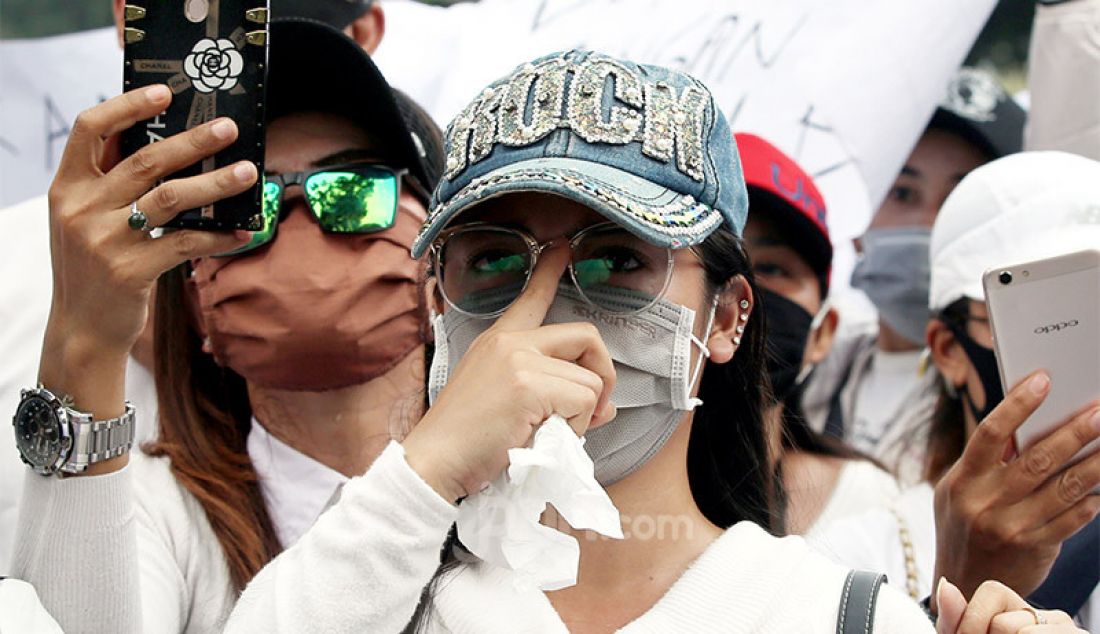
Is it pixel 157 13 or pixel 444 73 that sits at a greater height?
pixel 157 13

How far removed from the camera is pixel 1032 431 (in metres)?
2.55

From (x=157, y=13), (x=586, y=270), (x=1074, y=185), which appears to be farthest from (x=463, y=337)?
(x=1074, y=185)

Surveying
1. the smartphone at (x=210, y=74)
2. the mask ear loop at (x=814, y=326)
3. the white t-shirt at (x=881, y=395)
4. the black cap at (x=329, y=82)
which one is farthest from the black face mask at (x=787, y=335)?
the smartphone at (x=210, y=74)

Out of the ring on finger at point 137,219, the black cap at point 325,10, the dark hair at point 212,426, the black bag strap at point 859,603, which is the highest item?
the ring on finger at point 137,219

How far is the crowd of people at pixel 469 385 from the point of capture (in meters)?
2.00

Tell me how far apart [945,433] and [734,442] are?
134cm

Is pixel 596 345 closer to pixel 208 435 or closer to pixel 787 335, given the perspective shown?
pixel 208 435

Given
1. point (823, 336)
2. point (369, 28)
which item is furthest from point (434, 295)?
point (823, 336)

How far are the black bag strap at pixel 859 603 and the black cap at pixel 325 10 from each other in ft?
7.22

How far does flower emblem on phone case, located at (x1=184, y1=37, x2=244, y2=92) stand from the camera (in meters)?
2.13

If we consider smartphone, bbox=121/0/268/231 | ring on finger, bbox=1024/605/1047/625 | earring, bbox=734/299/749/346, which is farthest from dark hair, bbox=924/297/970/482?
smartphone, bbox=121/0/268/231

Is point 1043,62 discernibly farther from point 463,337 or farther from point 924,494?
point 463,337

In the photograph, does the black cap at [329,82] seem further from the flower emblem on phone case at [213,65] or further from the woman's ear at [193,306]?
the flower emblem on phone case at [213,65]

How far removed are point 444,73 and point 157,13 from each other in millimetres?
2389
